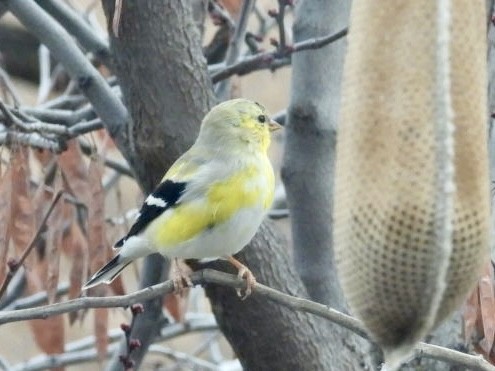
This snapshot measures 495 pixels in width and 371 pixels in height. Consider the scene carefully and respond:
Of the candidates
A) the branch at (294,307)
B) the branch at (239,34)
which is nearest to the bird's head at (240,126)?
the branch at (239,34)

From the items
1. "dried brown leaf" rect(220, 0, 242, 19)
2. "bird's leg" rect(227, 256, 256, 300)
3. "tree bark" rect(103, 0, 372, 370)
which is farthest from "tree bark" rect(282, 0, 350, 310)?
"dried brown leaf" rect(220, 0, 242, 19)

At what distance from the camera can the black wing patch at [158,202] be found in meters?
3.14

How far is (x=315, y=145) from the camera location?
3.36 m

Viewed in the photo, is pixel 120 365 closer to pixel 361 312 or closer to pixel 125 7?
pixel 125 7

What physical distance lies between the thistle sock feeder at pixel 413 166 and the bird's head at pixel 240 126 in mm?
1738

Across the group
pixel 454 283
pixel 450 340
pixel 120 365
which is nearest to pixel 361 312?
pixel 454 283

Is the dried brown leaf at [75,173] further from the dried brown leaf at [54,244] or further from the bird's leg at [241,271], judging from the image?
the bird's leg at [241,271]

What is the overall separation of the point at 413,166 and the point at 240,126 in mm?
2085

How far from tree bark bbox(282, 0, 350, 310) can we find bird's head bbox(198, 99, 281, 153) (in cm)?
14

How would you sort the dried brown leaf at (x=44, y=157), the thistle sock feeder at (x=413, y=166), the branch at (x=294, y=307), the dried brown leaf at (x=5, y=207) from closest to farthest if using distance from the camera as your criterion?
the thistle sock feeder at (x=413, y=166) → the branch at (x=294, y=307) → the dried brown leaf at (x=5, y=207) → the dried brown leaf at (x=44, y=157)

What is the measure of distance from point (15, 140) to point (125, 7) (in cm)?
47

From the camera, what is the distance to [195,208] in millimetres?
3283

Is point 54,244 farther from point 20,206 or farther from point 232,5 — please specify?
point 232,5

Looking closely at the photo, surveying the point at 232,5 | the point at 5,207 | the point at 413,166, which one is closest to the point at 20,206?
the point at 5,207
